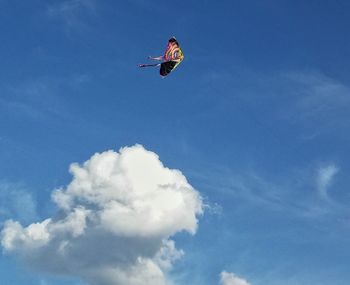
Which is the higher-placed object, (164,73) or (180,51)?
(180,51)

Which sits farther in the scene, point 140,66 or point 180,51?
point 180,51

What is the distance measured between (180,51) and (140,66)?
702 inches

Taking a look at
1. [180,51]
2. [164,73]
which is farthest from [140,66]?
[180,51]

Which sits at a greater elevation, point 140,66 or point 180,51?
point 180,51

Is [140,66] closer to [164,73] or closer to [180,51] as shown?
[164,73]

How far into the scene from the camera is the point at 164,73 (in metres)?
133

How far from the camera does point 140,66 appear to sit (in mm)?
125875

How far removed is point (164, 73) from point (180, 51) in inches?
405

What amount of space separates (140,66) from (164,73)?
9.37 meters
